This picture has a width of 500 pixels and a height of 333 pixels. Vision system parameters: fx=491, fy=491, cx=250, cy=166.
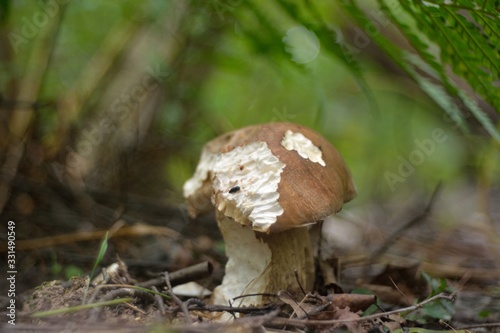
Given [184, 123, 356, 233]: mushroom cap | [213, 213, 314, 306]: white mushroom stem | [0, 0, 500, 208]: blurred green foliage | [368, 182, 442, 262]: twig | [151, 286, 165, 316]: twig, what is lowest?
[368, 182, 442, 262]: twig

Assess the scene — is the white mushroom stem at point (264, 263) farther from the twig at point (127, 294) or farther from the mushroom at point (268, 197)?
the twig at point (127, 294)

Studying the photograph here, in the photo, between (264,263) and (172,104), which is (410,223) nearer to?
(264,263)

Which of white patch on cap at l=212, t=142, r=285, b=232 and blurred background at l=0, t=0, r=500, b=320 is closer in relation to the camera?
white patch on cap at l=212, t=142, r=285, b=232

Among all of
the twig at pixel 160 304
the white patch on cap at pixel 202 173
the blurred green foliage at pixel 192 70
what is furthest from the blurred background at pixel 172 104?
→ the twig at pixel 160 304

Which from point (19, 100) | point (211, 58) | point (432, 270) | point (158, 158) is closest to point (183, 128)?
point (158, 158)

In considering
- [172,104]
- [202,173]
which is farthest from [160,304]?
[172,104]

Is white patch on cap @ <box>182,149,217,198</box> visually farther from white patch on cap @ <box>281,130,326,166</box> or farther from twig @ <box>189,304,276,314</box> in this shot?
twig @ <box>189,304,276,314</box>

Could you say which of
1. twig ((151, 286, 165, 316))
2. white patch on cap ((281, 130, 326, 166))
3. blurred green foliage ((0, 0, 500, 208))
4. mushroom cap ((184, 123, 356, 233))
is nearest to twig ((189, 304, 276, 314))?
twig ((151, 286, 165, 316))
